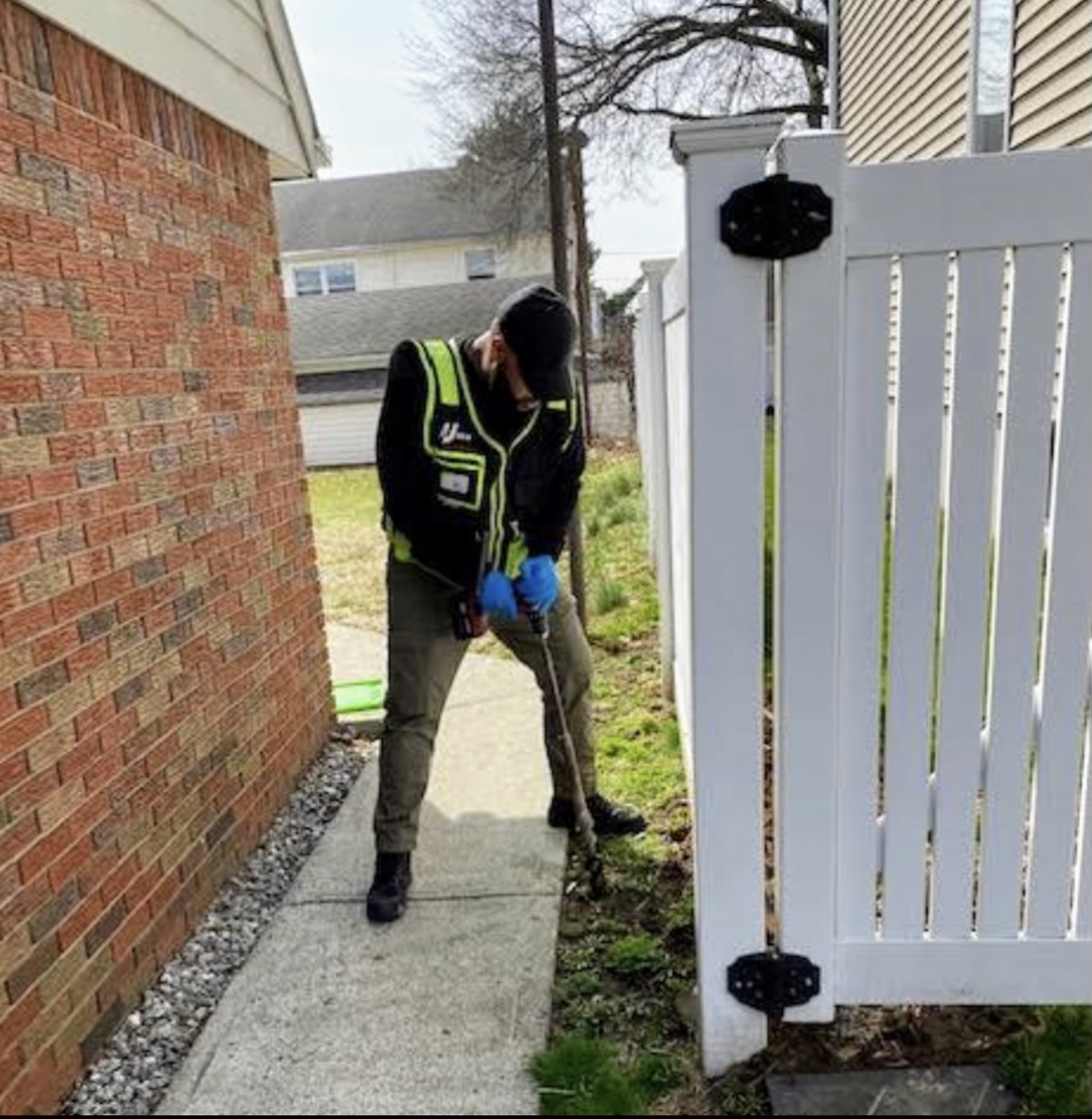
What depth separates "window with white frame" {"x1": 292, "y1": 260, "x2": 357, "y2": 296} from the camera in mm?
29406

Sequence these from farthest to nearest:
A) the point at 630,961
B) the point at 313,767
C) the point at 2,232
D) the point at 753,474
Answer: the point at 313,767
the point at 630,961
the point at 2,232
the point at 753,474

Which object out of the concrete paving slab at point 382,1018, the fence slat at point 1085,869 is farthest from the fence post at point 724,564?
the fence slat at point 1085,869

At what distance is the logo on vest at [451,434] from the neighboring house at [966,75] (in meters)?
1.41

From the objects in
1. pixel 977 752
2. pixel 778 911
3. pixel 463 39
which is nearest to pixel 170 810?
pixel 778 911

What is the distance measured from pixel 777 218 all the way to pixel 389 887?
213cm

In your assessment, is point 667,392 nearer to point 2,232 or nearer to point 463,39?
point 2,232

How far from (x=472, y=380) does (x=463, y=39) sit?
632 inches

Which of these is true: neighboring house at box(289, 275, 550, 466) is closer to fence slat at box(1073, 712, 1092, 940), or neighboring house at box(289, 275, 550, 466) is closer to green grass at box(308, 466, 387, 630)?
green grass at box(308, 466, 387, 630)

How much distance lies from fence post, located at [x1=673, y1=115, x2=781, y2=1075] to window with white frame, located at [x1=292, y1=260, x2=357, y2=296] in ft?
95.3

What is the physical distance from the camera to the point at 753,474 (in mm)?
1862

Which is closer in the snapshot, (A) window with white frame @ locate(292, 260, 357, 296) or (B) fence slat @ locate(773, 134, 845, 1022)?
(B) fence slat @ locate(773, 134, 845, 1022)

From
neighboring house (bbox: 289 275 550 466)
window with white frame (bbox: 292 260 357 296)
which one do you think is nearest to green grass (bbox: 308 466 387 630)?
neighboring house (bbox: 289 275 550 466)

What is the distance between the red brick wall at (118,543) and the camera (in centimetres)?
217

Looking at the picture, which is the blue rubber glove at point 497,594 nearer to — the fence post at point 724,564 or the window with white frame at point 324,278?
the fence post at point 724,564
